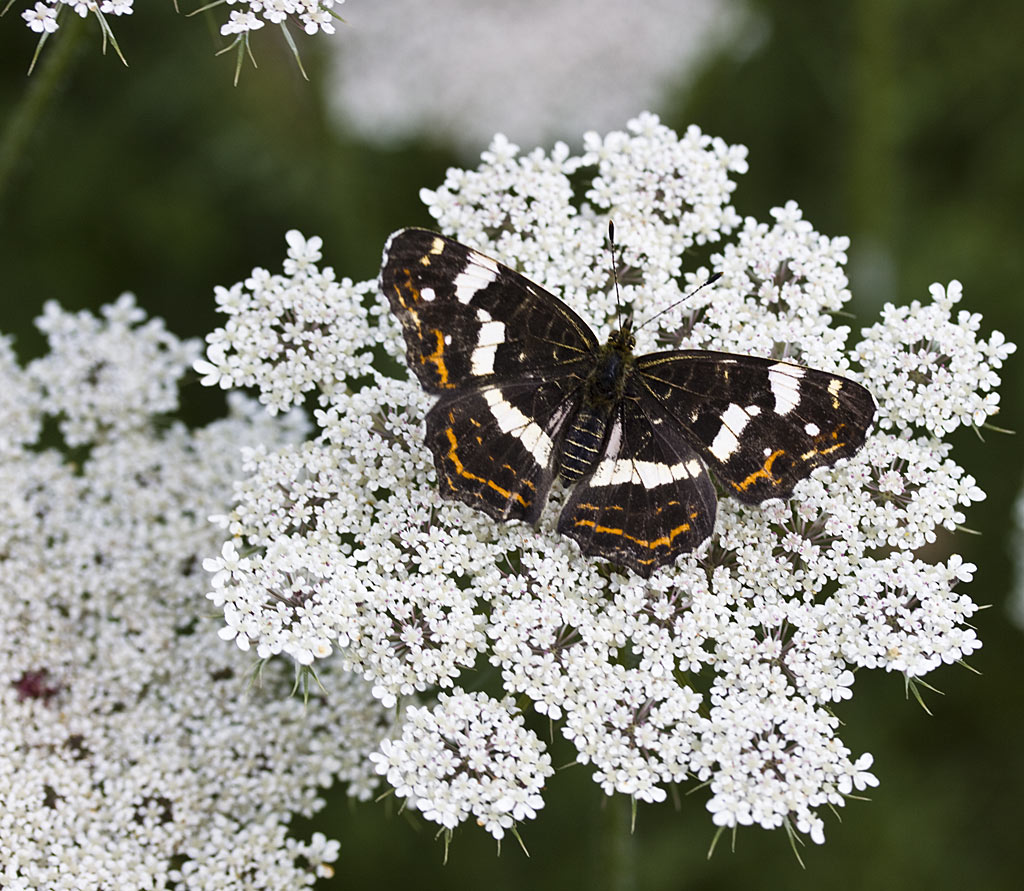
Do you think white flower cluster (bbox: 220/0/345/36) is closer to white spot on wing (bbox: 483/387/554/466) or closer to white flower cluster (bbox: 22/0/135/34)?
white flower cluster (bbox: 22/0/135/34)

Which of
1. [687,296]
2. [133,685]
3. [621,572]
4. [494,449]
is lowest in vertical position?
[133,685]

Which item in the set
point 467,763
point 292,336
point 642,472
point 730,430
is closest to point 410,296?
point 292,336

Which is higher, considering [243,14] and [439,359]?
[243,14]

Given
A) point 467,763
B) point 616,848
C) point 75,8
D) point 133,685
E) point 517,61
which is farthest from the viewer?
point 517,61

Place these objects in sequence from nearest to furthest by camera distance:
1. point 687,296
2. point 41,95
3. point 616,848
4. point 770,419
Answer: point 770,419 → point 687,296 → point 41,95 → point 616,848

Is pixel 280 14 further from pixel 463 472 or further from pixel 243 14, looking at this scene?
pixel 463 472

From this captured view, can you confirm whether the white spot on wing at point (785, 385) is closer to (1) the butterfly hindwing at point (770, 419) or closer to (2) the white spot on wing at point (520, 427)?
(1) the butterfly hindwing at point (770, 419)

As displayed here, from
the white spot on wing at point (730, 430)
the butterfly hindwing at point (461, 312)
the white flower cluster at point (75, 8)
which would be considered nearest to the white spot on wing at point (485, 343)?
the butterfly hindwing at point (461, 312)
